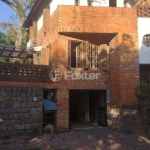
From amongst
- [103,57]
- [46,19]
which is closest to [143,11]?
[103,57]

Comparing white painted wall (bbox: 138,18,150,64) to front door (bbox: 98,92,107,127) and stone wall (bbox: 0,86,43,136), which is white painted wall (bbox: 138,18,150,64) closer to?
front door (bbox: 98,92,107,127)

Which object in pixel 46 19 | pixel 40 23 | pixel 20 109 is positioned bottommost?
pixel 20 109

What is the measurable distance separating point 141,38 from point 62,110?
541 centimetres

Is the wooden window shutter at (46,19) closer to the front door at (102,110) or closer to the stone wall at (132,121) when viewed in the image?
the front door at (102,110)

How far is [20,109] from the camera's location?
32.7 feet

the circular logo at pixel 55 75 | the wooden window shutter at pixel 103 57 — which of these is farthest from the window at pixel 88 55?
the circular logo at pixel 55 75

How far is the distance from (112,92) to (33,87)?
4.08 m

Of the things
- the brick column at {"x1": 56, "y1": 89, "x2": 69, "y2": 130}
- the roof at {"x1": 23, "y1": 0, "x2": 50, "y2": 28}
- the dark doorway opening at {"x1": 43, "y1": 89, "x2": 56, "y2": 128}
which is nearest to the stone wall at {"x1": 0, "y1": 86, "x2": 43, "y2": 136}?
the dark doorway opening at {"x1": 43, "y1": 89, "x2": 56, "y2": 128}

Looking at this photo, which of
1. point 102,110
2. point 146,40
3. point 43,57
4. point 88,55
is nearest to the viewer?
point 146,40

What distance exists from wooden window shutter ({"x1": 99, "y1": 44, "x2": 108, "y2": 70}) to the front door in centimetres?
154

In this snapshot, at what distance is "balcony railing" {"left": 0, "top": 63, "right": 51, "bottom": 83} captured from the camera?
33.4 feet

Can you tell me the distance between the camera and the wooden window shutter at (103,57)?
12.0 metres

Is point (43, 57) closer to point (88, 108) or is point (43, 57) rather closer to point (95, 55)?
point (95, 55)

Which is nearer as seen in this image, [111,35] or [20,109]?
[20,109]
